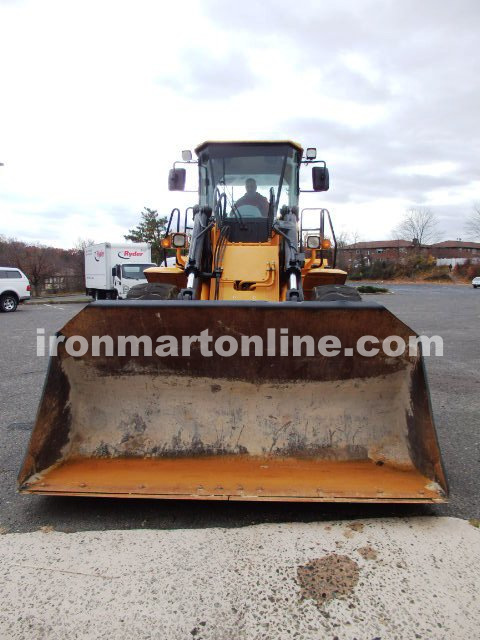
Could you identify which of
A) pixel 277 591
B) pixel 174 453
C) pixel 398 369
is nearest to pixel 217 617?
pixel 277 591

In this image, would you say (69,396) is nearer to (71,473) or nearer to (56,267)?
(71,473)

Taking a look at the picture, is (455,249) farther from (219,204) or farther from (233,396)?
(233,396)

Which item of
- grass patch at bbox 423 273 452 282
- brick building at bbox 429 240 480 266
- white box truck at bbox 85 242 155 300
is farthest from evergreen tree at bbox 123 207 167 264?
brick building at bbox 429 240 480 266

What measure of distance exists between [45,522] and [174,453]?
2.76 ft

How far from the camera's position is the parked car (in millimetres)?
18281

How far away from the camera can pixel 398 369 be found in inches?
120

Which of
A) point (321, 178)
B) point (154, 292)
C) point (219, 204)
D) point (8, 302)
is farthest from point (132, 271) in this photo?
point (154, 292)

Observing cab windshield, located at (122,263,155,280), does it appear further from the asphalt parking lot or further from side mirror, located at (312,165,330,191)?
side mirror, located at (312,165,330,191)

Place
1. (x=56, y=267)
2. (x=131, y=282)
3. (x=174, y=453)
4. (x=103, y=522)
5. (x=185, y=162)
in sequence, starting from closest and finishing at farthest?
(x=103, y=522) → (x=174, y=453) → (x=185, y=162) → (x=131, y=282) → (x=56, y=267)

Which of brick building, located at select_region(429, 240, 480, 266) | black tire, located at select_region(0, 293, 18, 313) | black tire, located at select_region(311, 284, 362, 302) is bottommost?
black tire, located at select_region(0, 293, 18, 313)

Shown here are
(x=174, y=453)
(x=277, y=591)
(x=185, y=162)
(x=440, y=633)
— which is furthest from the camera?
(x=185, y=162)

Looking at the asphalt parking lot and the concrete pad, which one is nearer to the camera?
the concrete pad

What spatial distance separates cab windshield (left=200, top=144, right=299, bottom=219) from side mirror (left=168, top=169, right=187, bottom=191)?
29 centimetres

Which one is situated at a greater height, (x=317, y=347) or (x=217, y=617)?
(x=317, y=347)
